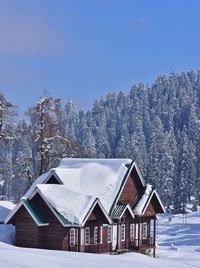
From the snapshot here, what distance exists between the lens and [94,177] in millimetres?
38688

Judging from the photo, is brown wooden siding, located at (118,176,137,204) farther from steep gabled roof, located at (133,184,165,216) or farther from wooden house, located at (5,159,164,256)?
steep gabled roof, located at (133,184,165,216)

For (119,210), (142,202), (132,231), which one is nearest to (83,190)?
(119,210)

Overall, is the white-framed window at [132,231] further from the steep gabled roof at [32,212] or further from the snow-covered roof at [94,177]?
the steep gabled roof at [32,212]

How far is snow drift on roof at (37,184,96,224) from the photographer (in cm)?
3322

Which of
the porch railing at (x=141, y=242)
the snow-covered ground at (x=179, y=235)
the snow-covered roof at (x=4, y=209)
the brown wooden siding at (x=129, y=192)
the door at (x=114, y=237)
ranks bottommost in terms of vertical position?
the snow-covered ground at (x=179, y=235)

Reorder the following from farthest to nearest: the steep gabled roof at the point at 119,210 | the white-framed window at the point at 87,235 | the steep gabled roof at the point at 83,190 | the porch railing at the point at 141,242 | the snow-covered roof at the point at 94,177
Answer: the porch railing at the point at 141,242
the snow-covered roof at the point at 94,177
the steep gabled roof at the point at 119,210
the white-framed window at the point at 87,235
the steep gabled roof at the point at 83,190

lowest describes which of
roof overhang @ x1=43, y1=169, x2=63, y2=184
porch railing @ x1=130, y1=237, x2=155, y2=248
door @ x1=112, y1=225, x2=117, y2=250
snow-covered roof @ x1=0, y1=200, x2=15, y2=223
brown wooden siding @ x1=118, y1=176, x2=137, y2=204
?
porch railing @ x1=130, y1=237, x2=155, y2=248

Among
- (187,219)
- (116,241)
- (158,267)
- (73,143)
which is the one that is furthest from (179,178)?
(158,267)

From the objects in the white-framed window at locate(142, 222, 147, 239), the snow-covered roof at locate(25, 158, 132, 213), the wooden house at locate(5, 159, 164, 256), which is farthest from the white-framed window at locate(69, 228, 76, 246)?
the white-framed window at locate(142, 222, 147, 239)

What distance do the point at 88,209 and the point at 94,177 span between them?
17.8ft

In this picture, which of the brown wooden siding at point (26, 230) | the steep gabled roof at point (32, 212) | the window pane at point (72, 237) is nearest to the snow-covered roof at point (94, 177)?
the steep gabled roof at point (32, 212)

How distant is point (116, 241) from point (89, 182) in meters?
4.35

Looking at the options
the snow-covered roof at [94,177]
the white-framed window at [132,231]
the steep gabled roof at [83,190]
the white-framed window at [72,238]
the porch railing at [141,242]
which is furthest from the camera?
the white-framed window at [132,231]

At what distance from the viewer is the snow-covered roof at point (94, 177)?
121ft
